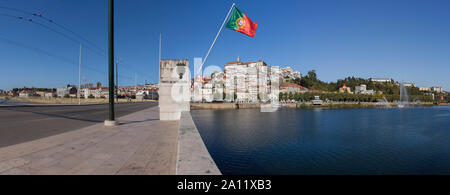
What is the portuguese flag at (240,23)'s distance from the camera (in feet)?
39.8

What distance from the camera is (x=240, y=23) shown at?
39.9 feet

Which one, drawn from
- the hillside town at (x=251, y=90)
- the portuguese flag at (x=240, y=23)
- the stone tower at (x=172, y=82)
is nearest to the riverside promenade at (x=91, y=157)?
the stone tower at (x=172, y=82)

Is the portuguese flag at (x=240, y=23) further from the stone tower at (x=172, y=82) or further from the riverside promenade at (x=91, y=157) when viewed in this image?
the riverside promenade at (x=91, y=157)

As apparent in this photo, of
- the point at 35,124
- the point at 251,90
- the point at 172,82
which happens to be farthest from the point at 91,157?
the point at 251,90

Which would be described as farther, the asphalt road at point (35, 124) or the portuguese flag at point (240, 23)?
the portuguese flag at point (240, 23)

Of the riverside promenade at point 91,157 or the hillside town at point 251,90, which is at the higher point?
the hillside town at point 251,90

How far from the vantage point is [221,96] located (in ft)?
281

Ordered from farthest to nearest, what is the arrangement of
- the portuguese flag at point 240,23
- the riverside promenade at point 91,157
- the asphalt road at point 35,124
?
the portuguese flag at point 240,23 < the asphalt road at point 35,124 < the riverside promenade at point 91,157

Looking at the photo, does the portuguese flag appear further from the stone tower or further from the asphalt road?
the asphalt road

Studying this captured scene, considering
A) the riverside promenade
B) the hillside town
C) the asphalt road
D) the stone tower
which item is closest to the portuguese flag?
the stone tower

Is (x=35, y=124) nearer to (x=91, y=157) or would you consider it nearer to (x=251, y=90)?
(x=91, y=157)

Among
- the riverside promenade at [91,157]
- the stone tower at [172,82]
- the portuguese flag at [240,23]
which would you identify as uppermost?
the portuguese flag at [240,23]

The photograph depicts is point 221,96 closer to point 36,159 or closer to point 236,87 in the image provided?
point 236,87
